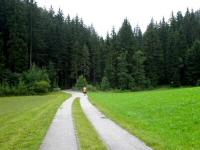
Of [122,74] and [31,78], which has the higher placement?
[122,74]

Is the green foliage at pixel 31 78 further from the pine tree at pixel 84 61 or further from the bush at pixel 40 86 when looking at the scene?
the pine tree at pixel 84 61

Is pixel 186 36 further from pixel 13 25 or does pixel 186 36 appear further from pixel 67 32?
pixel 13 25

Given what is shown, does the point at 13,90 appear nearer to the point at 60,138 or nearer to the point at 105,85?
the point at 105,85

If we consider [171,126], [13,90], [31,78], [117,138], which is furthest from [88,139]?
[31,78]

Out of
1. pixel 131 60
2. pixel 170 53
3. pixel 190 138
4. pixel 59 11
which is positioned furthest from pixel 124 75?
pixel 190 138

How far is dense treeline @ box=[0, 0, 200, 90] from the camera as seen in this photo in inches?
3383

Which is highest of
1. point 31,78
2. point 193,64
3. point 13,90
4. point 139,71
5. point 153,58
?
point 153,58

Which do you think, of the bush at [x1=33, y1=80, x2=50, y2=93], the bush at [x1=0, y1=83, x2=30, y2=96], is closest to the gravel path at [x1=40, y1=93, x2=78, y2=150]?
the bush at [x1=0, y1=83, x2=30, y2=96]

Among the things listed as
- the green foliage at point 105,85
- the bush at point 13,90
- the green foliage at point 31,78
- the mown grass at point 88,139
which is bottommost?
the mown grass at point 88,139

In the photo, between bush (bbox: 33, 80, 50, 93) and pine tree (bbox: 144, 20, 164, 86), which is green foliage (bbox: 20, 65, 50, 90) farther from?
pine tree (bbox: 144, 20, 164, 86)

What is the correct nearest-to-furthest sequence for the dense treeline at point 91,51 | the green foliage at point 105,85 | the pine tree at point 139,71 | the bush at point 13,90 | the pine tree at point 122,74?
the bush at point 13,90 < the dense treeline at point 91,51 < the green foliage at point 105,85 < the pine tree at point 122,74 < the pine tree at point 139,71

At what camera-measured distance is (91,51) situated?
119m

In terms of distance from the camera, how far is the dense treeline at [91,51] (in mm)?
85938

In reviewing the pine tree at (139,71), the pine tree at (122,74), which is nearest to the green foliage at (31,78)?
the pine tree at (122,74)
